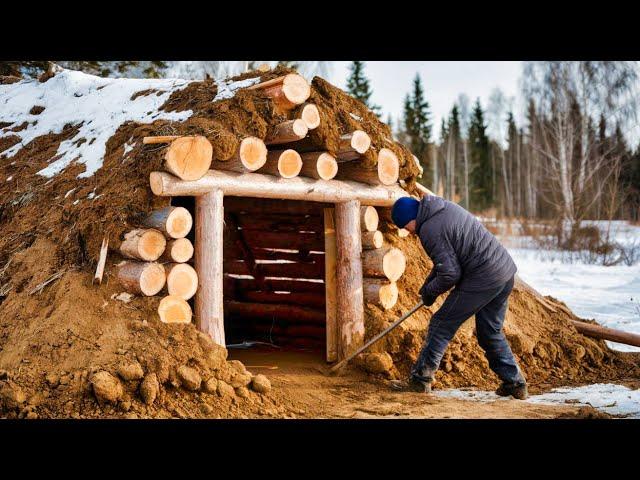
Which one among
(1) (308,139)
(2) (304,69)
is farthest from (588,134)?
(1) (308,139)

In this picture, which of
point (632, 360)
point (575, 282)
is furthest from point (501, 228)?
point (632, 360)

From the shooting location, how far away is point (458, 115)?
134 feet

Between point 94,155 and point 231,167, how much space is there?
6.30 ft

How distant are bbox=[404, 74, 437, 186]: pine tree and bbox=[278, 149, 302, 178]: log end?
1029 inches

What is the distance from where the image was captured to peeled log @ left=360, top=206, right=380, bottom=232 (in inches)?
278

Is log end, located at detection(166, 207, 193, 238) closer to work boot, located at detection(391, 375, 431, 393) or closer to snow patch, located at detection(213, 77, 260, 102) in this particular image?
snow patch, located at detection(213, 77, 260, 102)

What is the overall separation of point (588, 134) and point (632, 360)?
16148 mm

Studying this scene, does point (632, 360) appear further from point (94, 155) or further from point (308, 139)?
point (94, 155)

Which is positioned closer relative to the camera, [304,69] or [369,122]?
[369,122]

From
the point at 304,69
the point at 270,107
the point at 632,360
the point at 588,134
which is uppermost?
the point at 304,69

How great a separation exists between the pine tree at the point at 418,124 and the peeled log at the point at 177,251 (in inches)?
1070
